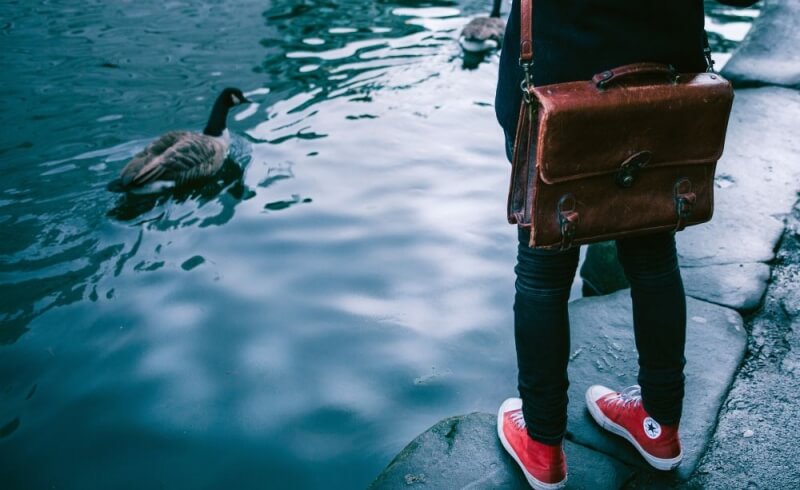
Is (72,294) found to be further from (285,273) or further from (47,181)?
(47,181)

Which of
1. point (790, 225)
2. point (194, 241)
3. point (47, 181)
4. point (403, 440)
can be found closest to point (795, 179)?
point (790, 225)

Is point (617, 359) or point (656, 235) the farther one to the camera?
point (617, 359)

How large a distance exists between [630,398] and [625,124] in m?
1.13

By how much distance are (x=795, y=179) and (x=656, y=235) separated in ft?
10.1

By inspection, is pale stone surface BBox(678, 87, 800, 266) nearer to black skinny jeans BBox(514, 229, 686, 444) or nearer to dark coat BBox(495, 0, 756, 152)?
black skinny jeans BBox(514, 229, 686, 444)

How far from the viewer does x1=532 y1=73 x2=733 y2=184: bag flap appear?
1.67m

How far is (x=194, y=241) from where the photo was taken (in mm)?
4887

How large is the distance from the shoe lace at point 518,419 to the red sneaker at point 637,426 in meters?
0.33

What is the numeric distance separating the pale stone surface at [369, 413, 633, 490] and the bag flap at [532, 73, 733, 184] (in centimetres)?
116

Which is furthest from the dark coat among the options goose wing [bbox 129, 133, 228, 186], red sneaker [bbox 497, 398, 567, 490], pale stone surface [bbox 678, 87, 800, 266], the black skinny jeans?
goose wing [bbox 129, 133, 228, 186]

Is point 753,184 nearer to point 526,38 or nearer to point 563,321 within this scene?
point 563,321

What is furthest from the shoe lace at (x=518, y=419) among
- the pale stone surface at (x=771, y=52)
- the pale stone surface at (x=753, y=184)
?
the pale stone surface at (x=771, y=52)

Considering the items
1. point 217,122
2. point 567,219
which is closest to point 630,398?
point 567,219

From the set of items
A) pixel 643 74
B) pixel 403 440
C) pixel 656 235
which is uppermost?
pixel 643 74
